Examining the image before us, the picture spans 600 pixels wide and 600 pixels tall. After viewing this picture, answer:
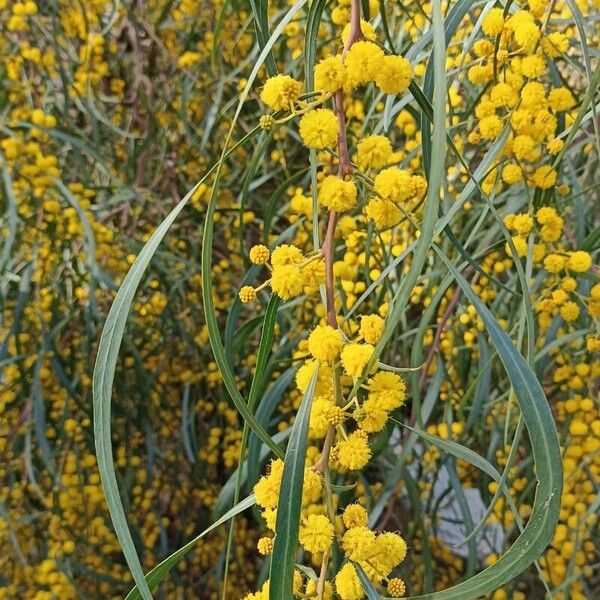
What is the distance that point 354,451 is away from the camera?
503 millimetres

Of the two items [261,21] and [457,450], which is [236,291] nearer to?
[261,21]

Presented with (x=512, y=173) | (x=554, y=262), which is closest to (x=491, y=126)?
(x=512, y=173)

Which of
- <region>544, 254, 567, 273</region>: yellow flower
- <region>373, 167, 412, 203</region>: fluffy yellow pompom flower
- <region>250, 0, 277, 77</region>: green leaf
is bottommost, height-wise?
<region>373, 167, 412, 203</region>: fluffy yellow pompom flower

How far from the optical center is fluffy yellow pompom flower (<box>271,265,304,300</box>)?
0.52 metres

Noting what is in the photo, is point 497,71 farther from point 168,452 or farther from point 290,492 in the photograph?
point 168,452

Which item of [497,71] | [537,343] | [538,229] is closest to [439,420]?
[537,343]

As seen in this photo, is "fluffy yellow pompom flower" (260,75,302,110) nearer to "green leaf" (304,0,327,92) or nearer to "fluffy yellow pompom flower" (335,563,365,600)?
"green leaf" (304,0,327,92)

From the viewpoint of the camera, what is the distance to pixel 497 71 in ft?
2.69

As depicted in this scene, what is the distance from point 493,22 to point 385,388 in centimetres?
45

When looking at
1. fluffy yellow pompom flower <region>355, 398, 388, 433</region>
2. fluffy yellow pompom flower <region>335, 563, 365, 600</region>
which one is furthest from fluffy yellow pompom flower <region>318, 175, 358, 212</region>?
fluffy yellow pompom flower <region>335, 563, 365, 600</region>

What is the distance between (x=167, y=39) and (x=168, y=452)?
3.28ft

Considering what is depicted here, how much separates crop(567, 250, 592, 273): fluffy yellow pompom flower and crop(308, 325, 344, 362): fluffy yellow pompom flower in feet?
1.54

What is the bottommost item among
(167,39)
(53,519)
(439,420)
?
(53,519)

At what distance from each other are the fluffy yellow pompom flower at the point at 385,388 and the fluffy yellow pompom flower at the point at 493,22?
16.9 inches
